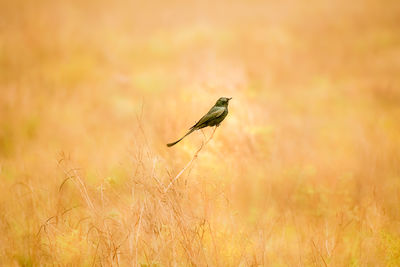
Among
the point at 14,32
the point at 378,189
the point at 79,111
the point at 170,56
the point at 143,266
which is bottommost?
the point at 378,189

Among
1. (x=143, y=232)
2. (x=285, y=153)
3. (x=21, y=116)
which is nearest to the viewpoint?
(x=143, y=232)

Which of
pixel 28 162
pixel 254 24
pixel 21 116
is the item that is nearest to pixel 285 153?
pixel 28 162

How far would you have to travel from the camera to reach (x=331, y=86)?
8.03 meters

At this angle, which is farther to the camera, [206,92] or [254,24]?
[254,24]

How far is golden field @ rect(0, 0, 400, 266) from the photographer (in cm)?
245

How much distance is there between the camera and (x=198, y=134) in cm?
486

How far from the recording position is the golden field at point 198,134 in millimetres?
2449

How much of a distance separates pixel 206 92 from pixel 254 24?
6.52m

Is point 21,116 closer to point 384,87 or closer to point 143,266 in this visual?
point 143,266

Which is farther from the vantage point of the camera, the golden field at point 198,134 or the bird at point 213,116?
the golden field at point 198,134

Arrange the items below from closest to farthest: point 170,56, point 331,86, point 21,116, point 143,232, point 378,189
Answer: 1. point 143,232
2. point 378,189
3. point 21,116
4. point 331,86
5. point 170,56

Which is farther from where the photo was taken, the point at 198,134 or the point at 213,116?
the point at 198,134

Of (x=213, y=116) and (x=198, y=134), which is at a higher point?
(x=213, y=116)

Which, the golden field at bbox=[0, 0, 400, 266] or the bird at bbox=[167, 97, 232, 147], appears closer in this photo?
the bird at bbox=[167, 97, 232, 147]
